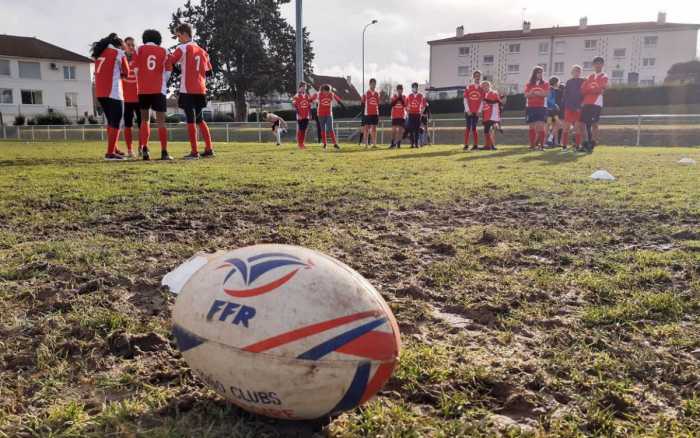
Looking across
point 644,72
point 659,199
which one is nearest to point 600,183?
point 659,199

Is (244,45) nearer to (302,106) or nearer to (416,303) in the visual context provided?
(302,106)

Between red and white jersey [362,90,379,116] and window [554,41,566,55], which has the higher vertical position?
window [554,41,566,55]

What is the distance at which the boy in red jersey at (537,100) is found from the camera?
14914 mm

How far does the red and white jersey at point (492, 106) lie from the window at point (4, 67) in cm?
5979

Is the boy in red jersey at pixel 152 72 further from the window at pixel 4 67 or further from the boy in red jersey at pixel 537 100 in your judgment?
the window at pixel 4 67

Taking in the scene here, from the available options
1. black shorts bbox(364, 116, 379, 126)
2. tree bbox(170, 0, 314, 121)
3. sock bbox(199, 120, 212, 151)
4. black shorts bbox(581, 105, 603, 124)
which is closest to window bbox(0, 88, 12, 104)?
tree bbox(170, 0, 314, 121)

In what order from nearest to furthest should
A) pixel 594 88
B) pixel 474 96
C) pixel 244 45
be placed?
pixel 594 88, pixel 474 96, pixel 244 45

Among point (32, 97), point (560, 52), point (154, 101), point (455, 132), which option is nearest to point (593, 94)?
point (154, 101)

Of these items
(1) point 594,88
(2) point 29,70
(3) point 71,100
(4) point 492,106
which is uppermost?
(2) point 29,70

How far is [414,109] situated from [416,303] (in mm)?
16006

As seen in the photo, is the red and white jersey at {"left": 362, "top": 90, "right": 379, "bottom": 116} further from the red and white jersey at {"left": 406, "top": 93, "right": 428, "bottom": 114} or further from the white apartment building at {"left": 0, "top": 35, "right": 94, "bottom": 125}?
the white apartment building at {"left": 0, "top": 35, "right": 94, "bottom": 125}

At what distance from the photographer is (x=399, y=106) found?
1852cm

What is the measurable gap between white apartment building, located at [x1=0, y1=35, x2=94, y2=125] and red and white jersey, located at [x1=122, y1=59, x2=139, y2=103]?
53.5 meters

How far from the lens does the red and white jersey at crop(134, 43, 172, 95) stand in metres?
10.2
